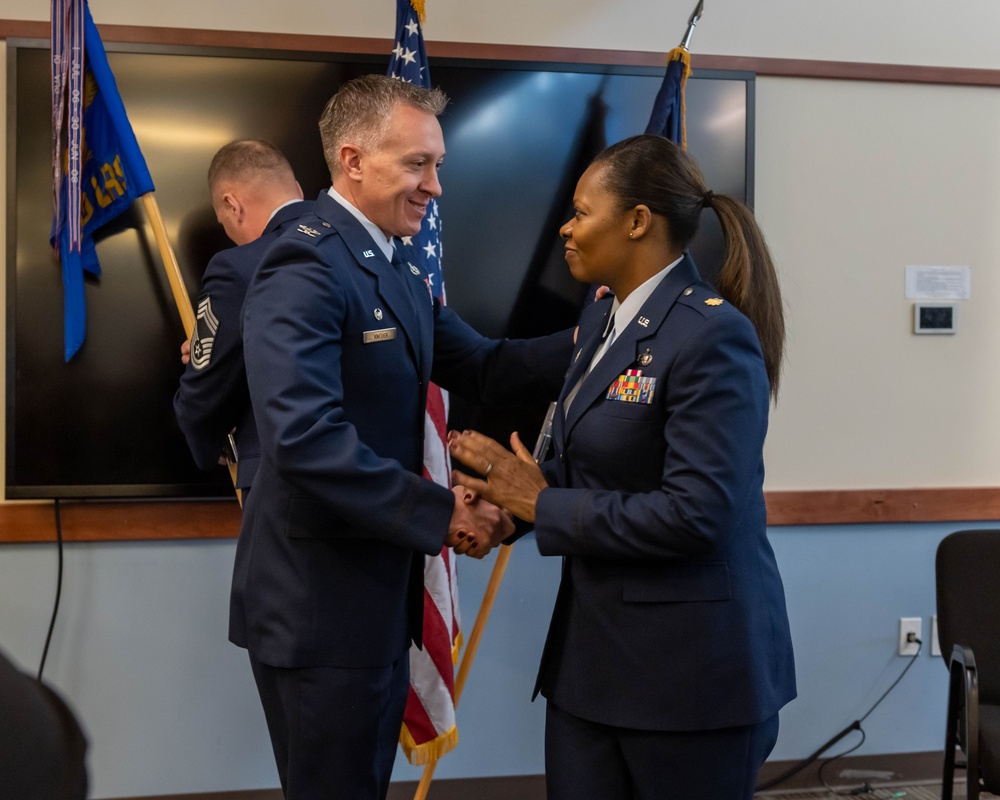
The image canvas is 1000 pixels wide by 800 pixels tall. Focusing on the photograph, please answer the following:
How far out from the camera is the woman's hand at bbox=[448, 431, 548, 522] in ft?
5.30

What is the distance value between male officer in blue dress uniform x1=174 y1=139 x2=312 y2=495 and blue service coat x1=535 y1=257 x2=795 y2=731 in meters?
0.94

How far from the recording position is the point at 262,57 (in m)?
2.62

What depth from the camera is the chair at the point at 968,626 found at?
90.7 inches

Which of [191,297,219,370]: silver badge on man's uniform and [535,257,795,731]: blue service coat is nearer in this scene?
[535,257,795,731]: blue service coat

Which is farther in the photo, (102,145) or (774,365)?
(102,145)

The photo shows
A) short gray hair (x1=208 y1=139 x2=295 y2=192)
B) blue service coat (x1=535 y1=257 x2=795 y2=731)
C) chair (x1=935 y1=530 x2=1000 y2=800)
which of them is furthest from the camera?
short gray hair (x1=208 y1=139 x2=295 y2=192)

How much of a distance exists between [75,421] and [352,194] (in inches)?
49.9

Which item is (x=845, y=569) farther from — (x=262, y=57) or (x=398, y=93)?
(x=262, y=57)

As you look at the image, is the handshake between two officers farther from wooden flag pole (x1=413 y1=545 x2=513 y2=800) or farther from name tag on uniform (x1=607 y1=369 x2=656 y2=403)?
wooden flag pole (x1=413 y1=545 x2=513 y2=800)

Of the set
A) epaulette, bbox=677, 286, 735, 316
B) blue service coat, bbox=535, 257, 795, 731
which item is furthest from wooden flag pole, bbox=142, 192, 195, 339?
epaulette, bbox=677, 286, 735, 316

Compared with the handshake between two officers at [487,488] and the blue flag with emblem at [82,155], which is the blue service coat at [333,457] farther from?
the blue flag with emblem at [82,155]

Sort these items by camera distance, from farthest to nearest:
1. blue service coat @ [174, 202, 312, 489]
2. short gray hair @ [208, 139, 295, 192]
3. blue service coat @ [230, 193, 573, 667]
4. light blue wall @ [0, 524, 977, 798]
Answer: light blue wall @ [0, 524, 977, 798], short gray hair @ [208, 139, 295, 192], blue service coat @ [174, 202, 312, 489], blue service coat @ [230, 193, 573, 667]

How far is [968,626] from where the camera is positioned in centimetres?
239

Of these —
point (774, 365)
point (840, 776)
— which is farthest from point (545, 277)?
point (840, 776)
